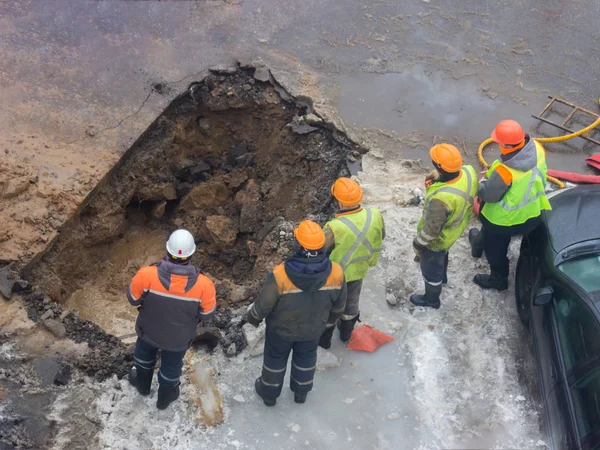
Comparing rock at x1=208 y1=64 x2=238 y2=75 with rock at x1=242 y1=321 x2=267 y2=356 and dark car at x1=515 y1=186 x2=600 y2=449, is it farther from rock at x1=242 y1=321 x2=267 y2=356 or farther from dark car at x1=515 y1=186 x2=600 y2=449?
dark car at x1=515 y1=186 x2=600 y2=449

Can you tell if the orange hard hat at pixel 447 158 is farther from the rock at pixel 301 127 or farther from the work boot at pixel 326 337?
the rock at pixel 301 127

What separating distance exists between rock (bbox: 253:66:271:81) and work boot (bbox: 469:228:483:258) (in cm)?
364

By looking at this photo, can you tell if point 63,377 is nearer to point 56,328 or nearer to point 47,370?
point 47,370

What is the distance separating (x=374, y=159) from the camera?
303 inches

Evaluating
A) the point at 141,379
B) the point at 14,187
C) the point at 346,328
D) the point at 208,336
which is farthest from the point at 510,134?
the point at 14,187

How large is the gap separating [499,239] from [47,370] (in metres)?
4.68

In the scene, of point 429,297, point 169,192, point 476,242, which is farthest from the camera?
point 169,192

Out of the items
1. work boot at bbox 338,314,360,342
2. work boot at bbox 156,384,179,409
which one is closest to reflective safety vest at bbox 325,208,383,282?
work boot at bbox 338,314,360,342

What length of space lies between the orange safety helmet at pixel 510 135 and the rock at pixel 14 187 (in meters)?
5.25

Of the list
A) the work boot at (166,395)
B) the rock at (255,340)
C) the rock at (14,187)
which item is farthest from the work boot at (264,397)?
the rock at (14,187)

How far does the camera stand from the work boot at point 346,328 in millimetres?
5625

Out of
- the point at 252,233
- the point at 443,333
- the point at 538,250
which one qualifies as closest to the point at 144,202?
the point at 252,233

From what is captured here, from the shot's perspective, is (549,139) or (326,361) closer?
(326,361)

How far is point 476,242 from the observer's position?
21.5 feet
